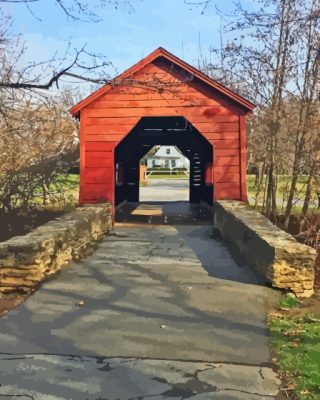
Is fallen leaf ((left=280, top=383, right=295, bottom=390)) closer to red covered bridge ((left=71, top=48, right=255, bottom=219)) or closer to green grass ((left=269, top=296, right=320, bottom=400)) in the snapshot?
green grass ((left=269, top=296, right=320, bottom=400))

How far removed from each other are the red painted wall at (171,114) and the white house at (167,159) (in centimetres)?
7002

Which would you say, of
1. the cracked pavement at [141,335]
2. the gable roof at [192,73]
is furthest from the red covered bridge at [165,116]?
the cracked pavement at [141,335]

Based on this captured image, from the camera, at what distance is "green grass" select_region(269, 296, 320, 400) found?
403 centimetres

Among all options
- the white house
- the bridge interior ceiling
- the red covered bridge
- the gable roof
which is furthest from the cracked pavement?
the white house

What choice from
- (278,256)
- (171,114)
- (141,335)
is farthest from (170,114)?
(141,335)

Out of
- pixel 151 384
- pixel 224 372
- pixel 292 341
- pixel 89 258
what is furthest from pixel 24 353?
pixel 89 258

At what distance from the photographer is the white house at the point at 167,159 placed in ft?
278

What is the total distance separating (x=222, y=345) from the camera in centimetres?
488

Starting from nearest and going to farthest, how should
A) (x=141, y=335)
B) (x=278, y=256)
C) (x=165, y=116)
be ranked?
(x=141, y=335) < (x=278, y=256) < (x=165, y=116)

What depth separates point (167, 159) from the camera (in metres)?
84.8

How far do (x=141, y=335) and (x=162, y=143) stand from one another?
16880 mm

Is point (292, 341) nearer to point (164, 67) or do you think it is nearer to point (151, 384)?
point (151, 384)

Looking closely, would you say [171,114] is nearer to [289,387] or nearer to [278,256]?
[278,256]

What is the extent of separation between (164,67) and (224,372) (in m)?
10.6
